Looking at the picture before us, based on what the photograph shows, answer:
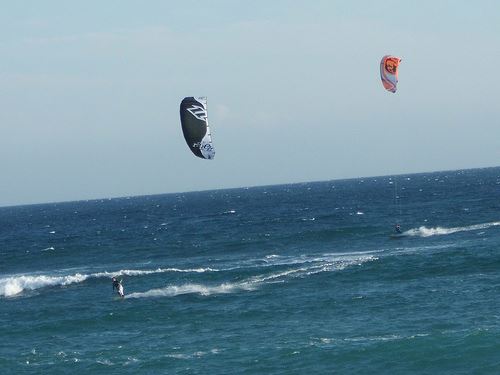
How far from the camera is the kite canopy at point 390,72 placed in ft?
150

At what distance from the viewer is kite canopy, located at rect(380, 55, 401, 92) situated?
45594 millimetres

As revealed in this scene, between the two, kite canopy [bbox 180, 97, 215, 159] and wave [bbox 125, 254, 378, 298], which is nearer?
kite canopy [bbox 180, 97, 215, 159]

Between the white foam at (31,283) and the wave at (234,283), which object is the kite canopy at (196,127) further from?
the white foam at (31,283)

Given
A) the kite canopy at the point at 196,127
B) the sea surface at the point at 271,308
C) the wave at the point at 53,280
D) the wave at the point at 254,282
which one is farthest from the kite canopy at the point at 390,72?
the wave at the point at 53,280

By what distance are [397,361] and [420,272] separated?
19.7 m

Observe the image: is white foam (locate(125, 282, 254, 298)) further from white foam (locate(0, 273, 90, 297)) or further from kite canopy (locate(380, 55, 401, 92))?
kite canopy (locate(380, 55, 401, 92))

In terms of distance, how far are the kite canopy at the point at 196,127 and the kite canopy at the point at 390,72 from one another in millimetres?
14484

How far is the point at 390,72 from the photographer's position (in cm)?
4578

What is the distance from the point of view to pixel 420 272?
165ft

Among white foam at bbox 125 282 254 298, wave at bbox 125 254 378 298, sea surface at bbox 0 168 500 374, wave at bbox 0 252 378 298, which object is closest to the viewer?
sea surface at bbox 0 168 500 374

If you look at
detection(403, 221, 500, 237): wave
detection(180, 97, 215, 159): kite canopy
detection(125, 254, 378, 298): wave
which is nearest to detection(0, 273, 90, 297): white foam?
detection(125, 254, 378, 298): wave

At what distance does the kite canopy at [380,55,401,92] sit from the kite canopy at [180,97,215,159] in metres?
14.5

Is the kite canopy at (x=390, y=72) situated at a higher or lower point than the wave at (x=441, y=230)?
higher

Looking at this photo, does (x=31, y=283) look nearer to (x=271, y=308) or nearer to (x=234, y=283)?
(x=234, y=283)
